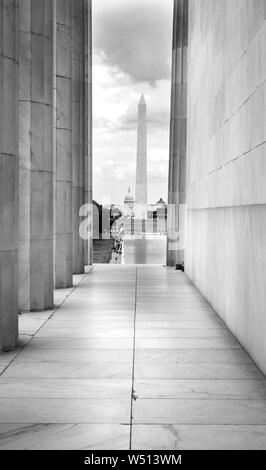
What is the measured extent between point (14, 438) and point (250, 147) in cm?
714

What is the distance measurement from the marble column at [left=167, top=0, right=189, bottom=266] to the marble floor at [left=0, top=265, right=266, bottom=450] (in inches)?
603

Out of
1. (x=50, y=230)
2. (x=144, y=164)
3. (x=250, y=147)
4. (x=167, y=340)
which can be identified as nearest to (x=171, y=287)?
(x=50, y=230)

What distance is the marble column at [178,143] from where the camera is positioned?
32.4 m

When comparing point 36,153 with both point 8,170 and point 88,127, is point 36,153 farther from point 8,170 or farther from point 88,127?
point 88,127

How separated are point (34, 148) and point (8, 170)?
17.5ft

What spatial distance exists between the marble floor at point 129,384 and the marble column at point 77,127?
10951 mm

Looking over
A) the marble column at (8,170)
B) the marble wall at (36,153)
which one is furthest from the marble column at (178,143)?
the marble column at (8,170)

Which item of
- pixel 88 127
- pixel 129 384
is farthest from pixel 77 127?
pixel 129 384

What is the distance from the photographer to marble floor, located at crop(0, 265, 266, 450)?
7422mm

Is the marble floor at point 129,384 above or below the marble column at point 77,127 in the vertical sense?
below

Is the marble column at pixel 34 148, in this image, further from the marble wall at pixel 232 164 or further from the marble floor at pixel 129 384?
the marble wall at pixel 232 164

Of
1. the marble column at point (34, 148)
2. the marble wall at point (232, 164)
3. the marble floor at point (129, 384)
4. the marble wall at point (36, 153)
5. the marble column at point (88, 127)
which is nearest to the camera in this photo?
the marble floor at point (129, 384)

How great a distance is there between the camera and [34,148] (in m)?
17.2

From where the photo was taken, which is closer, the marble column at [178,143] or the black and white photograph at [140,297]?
the black and white photograph at [140,297]
